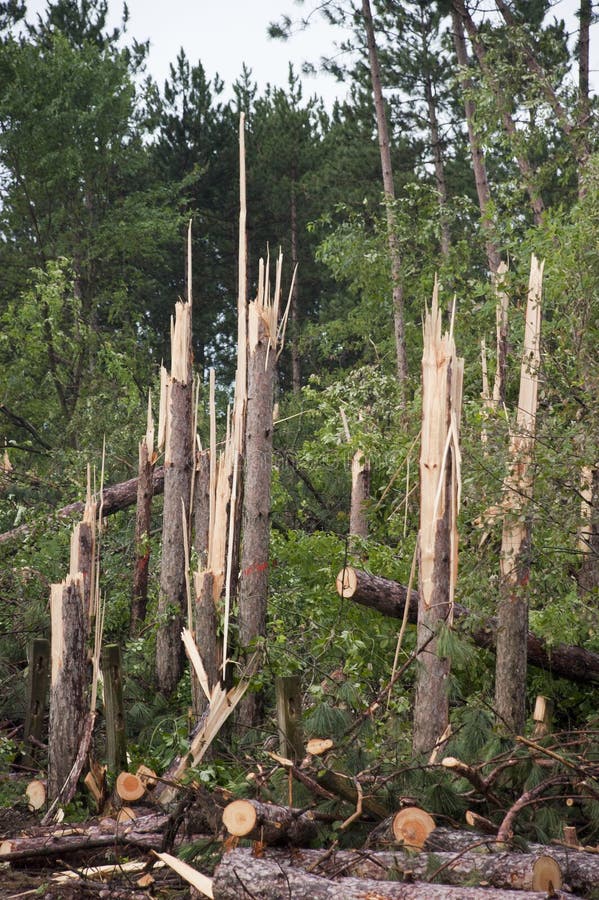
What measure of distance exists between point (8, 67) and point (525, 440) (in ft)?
52.1

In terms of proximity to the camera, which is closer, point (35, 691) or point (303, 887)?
point (303, 887)

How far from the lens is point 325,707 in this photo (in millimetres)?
4812

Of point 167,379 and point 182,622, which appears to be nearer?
point 182,622

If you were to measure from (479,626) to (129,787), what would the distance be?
8.89ft

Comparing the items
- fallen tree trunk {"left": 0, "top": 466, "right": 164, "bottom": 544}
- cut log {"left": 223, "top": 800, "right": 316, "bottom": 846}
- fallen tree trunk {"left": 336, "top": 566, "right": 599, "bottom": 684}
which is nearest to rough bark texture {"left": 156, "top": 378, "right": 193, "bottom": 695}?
fallen tree trunk {"left": 336, "top": 566, "right": 599, "bottom": 684}

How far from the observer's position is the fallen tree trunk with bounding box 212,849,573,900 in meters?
3.58

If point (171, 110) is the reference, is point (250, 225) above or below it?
below

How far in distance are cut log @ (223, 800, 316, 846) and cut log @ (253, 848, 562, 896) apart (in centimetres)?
8

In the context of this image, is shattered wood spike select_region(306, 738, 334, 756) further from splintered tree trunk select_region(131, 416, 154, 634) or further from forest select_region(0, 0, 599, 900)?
splintered tree trunk select_region(131, 416, 154, 634)

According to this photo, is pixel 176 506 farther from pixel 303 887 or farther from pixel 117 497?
pixel 303 887

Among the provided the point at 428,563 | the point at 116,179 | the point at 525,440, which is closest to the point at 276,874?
the point at 428,563

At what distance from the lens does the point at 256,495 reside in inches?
251

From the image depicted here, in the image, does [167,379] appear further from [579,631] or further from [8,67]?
[8,67]

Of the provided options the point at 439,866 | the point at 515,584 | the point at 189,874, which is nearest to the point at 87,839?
the point at 189,874
